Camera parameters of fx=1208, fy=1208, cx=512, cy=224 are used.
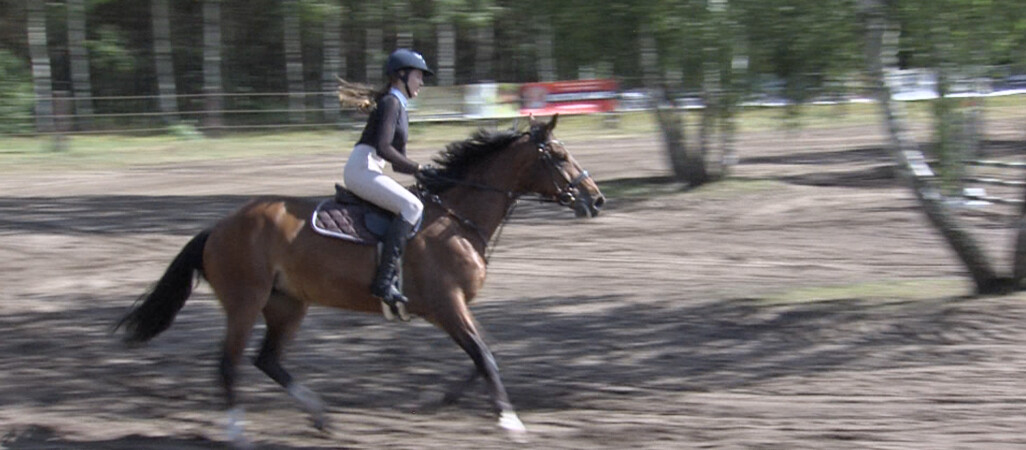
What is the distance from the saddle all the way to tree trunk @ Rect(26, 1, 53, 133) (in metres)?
28.5

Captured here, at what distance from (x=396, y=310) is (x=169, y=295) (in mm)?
1672

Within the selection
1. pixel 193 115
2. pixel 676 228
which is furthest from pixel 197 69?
pixel 676 228

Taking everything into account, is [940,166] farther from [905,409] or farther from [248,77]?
[248,77]

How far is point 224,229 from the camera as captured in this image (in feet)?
27.9

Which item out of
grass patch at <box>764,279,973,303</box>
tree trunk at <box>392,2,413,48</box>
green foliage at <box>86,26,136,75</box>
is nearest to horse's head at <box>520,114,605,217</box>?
grass patch at <box>764,279,973,303</box>

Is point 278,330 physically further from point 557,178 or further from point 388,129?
point 557,178

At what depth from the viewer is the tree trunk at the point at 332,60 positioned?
38.4 metres

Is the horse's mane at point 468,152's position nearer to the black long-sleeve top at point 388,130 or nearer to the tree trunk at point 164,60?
the black long-sleeve top at point 388,130

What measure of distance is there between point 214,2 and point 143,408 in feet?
110

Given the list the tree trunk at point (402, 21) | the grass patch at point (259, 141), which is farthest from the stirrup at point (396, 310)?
the tree trunk at point (402, 21)

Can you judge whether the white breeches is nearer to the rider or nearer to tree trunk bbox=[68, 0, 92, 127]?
the rider

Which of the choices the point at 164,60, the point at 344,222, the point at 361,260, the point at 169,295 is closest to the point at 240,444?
the point at 169,295

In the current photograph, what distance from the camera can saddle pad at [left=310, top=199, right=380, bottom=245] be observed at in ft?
27.7

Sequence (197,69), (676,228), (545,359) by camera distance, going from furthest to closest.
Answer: (197,69) < (676,228) < (545,359)
